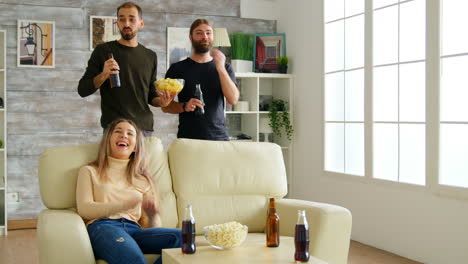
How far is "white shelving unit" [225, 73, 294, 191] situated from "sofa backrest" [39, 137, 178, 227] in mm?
2960

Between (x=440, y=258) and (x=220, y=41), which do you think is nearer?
(x=440, y=258)

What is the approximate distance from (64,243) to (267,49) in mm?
4476

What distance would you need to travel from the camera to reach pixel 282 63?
21.6ft

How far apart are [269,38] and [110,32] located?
1812 millimetres

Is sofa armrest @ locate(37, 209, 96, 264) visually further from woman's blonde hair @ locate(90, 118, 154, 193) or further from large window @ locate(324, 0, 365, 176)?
large window @ locate(324, 0, 365, 176)

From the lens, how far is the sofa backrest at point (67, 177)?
3.20 m

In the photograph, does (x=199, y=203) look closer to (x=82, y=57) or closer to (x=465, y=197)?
(x=465, y=197)

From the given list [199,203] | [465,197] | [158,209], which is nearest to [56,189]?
[158,209]

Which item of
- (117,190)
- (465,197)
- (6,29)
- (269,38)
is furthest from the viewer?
(269,38)

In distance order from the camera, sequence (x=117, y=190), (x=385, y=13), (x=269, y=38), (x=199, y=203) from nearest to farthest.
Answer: (x=117, y=190)
(x=199, y=203)
(x=385, y=13)
(x=269, y=38)

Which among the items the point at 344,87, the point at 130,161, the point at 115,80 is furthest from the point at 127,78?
the point at 344,87

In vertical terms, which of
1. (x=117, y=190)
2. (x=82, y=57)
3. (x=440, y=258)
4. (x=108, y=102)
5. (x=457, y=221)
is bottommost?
(x=440, y=258)

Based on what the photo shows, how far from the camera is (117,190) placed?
125 inches

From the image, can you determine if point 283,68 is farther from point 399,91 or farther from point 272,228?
point 272,228
